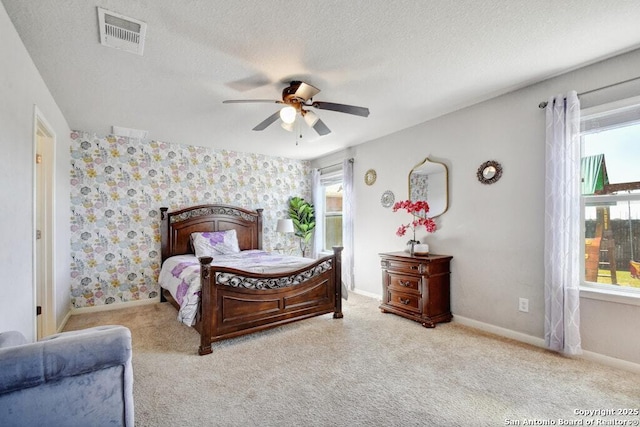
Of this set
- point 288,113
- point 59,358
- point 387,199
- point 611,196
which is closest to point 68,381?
point 59,358

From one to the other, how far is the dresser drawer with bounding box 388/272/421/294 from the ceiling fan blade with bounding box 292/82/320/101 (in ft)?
7.44

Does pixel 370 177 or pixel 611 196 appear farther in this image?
pixel 370 177

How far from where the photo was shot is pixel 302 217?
18.8 feet

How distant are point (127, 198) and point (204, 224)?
1111 mm

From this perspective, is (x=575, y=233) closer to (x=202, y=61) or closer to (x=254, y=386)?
(x=254, y=386)

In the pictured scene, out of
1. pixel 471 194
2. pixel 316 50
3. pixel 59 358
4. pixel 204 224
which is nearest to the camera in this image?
pixel 59 358

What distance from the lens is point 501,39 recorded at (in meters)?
2.08

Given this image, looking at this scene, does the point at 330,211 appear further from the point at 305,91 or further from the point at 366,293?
the point at 305,91

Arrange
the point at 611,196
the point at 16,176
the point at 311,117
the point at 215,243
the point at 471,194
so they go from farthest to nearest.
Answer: the point at 215,243 < the point at 471,194 < the point at 311,117 < the point at 611,196 < the point at 16,176

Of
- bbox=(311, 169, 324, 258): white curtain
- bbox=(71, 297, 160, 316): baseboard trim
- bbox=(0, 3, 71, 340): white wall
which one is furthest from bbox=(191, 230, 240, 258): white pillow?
bbox=(0, 3, 71, 340): white wall

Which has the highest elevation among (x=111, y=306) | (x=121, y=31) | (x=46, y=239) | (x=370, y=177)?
(x=121, y=31)

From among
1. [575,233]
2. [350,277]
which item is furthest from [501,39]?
[350,277]

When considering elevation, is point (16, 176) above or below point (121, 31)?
below

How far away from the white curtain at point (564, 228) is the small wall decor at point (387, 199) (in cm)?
194
